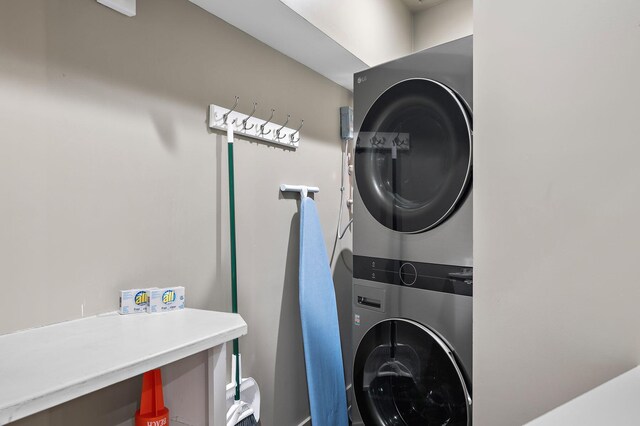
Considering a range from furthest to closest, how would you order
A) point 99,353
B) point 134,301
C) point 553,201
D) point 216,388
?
point 134,301
point 216,388
point 99,353
point 553,201

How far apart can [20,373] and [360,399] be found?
4.47 ft

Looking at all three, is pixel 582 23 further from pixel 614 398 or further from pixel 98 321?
pixel 98 321

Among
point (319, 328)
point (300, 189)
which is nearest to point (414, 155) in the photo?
point (300, 189)

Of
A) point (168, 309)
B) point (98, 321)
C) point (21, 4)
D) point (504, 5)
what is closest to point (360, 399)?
point (168, 309)

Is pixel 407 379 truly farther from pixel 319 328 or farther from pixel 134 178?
pixel 134 178

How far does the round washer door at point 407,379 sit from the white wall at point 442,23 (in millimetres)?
1904

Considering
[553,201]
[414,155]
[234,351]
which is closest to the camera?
[553,201]

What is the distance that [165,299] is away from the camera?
1191 millimetres

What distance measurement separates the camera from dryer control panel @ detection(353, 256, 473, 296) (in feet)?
4.48

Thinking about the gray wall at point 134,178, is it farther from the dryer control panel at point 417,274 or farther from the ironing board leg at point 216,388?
the dryer control panel at point 417,274

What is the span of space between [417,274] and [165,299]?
941 mm

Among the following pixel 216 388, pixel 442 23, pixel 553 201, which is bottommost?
pixel 216 388

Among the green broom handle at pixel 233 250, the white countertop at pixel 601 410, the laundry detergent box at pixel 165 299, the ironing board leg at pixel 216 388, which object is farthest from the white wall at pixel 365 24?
the white countertop at pixel 601 410

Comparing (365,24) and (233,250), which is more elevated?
(365,24)
